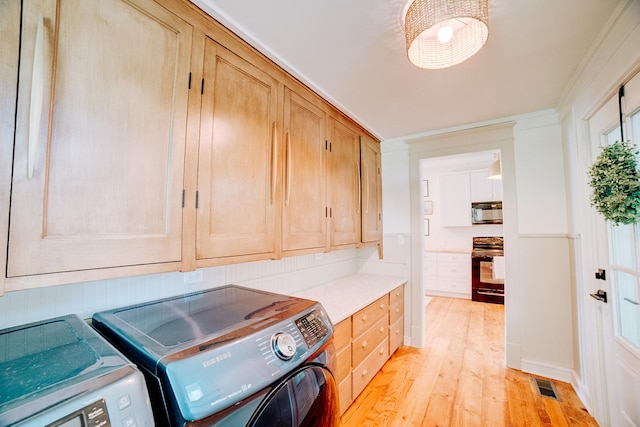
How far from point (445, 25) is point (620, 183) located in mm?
1110

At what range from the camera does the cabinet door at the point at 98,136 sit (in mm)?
753

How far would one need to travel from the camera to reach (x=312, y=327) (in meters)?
1.07

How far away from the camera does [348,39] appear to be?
4.81ft

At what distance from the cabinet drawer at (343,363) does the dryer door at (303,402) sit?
1.71 feet

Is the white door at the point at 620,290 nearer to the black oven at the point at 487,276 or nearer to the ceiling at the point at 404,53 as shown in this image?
the ceiling at the point at 404,53

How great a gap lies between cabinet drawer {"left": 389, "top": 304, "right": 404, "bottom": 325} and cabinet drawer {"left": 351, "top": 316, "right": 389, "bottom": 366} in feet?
0.35

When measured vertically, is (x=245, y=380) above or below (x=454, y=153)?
below

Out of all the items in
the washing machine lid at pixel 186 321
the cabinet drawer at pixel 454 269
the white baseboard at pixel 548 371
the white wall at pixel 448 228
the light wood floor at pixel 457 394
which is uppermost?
the white wall at pixel 448 228

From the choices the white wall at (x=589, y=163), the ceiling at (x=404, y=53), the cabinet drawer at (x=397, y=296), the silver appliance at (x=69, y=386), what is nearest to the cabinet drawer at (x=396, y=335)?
the cabinet drawer at (x=397, y=296)

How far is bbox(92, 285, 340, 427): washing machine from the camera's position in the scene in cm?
67

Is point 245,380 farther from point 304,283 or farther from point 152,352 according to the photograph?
point 304,283

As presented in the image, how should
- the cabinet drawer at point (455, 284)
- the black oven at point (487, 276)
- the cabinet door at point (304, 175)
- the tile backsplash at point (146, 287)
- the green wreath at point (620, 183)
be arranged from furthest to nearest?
the cabinet drawer at point (455, 284), the black oven at point (487, 276), the cabinet door at point (304, 175), the green wreath at point (620, 183), the tile backsplash at point (146, 287)

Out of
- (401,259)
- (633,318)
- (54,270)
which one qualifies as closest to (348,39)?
(54,270)

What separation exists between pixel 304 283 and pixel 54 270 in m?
1.67
